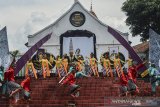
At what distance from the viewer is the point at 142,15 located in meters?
42.9

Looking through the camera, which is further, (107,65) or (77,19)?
(77,19)

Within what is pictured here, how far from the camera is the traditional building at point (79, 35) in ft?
123

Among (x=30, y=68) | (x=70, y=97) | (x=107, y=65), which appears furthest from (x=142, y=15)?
(x=70, y=97)

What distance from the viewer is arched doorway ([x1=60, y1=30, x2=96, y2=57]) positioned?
37.5 meters

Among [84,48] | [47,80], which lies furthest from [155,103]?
[84,48]

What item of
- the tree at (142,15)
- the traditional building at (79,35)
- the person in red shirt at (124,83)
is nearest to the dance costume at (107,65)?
the person in red shirt at (124,83)

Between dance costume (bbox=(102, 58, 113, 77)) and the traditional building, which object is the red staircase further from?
the traditional building

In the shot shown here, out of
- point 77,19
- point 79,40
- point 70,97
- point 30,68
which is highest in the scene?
point 77,19

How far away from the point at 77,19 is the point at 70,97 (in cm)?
1617

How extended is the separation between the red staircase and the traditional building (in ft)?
37.8

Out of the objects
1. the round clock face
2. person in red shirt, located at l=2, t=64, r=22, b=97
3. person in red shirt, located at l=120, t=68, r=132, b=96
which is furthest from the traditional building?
person in red shirt, located at l=2, t=64, r=22, b=97

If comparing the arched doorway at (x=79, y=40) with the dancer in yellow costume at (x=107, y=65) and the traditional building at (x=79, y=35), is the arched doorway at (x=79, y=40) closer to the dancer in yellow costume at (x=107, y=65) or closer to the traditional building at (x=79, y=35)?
the traditional building at (x=79, y=35)

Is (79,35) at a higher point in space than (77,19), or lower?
lower

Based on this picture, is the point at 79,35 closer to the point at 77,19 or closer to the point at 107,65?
the point at 77,19
